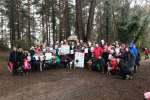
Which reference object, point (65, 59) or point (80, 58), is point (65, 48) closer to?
point (65, 59)

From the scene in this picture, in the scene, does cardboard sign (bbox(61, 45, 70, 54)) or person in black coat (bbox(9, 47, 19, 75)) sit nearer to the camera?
person in black coat (bbox(9, 47, 19, 75))

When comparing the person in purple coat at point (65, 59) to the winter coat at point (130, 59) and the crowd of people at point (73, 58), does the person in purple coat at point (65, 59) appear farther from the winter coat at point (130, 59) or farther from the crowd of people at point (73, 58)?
the winter coat at point (130, 59)

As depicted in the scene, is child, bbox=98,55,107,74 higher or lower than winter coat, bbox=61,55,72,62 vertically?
lower

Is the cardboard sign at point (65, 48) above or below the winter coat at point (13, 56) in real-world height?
above

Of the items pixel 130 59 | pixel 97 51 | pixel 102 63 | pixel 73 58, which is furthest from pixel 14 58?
pixel 130 59

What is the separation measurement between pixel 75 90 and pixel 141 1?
9594 millimetres

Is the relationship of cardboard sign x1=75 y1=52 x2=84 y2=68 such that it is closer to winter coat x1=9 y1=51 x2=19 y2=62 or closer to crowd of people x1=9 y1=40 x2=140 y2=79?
crowd of people x1=9 y1=40 x2=140 y2=79

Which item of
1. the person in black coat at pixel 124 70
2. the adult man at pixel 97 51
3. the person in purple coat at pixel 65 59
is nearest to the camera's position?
the person in black coat at pixel 124 70

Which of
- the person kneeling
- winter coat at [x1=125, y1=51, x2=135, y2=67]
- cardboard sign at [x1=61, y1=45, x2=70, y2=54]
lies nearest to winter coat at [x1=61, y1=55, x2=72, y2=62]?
the person kneeling

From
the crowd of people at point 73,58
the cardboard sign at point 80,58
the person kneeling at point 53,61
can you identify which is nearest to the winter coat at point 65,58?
the crowd of people at point 73,58

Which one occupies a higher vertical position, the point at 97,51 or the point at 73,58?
the point at 97,51

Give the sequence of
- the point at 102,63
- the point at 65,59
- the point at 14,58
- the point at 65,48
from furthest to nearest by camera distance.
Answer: the point at 65,48 < the point at 65,59 < the point at 14,58 < the point at 102,63

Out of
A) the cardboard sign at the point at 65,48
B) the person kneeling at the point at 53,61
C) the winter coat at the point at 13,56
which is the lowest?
the person kneeling at the point at 53,61

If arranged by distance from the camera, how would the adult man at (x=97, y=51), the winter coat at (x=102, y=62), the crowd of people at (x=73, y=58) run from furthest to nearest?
the adult man at (x=97, y=51) < the winter coat at (x=102, y=62) < the crowd of people at (x=73, y=58)
